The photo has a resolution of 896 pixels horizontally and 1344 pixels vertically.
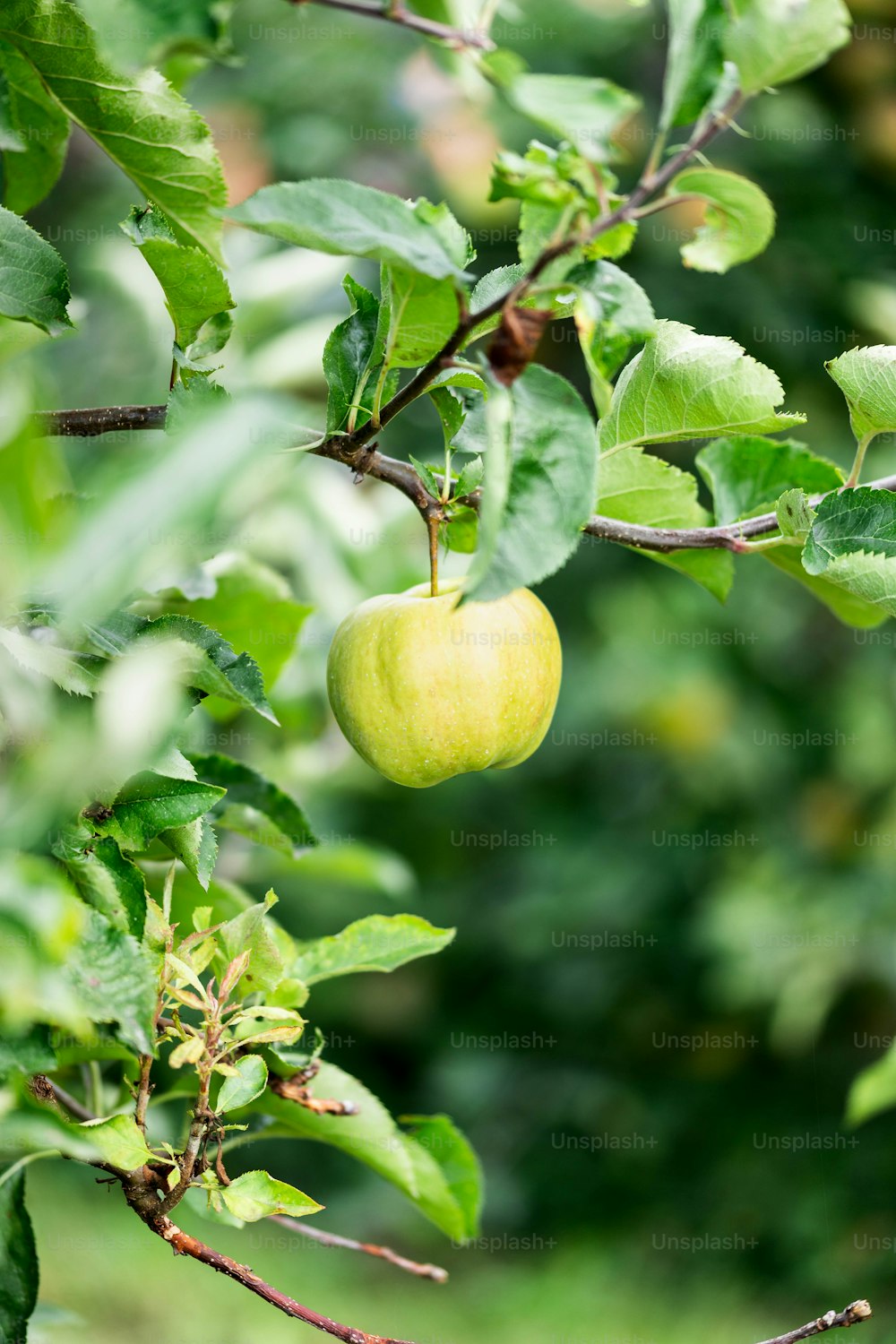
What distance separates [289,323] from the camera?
1.69 meters

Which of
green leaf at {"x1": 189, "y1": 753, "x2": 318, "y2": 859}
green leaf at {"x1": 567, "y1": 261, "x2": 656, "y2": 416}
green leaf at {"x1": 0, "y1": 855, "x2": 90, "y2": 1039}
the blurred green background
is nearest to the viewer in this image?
green leaf at {"x1": 0, "y1": 855, "x2": 90, "y2": 1039}

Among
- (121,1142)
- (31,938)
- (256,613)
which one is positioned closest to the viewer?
(31,938)

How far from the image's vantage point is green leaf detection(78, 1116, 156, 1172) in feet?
1.22

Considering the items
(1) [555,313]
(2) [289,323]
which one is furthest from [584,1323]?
(1) [555,313]

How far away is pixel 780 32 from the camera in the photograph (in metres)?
0.34

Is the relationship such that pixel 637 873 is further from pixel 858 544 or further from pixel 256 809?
pixel 858 544

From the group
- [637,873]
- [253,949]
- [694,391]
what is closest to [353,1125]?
[253,949]

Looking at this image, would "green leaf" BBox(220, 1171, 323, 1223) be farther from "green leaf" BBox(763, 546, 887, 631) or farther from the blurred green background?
the blurred green background

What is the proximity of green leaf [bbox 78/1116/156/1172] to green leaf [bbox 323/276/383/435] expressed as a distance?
0.82ft

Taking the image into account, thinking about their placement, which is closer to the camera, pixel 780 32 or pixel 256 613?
pixel 780 32

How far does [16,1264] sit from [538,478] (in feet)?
1.20

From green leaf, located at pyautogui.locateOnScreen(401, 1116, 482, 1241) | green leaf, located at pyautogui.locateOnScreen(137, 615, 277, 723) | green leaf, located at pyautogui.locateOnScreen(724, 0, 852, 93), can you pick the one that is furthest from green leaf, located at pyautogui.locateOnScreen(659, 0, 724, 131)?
green leaf, located at pyautogui.locateOnScreen(401, 1116, 482, 1241)

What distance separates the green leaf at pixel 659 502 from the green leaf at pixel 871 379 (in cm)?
7


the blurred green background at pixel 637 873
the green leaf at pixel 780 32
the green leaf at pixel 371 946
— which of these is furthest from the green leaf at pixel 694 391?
the blurred green background at pixel 637 873
